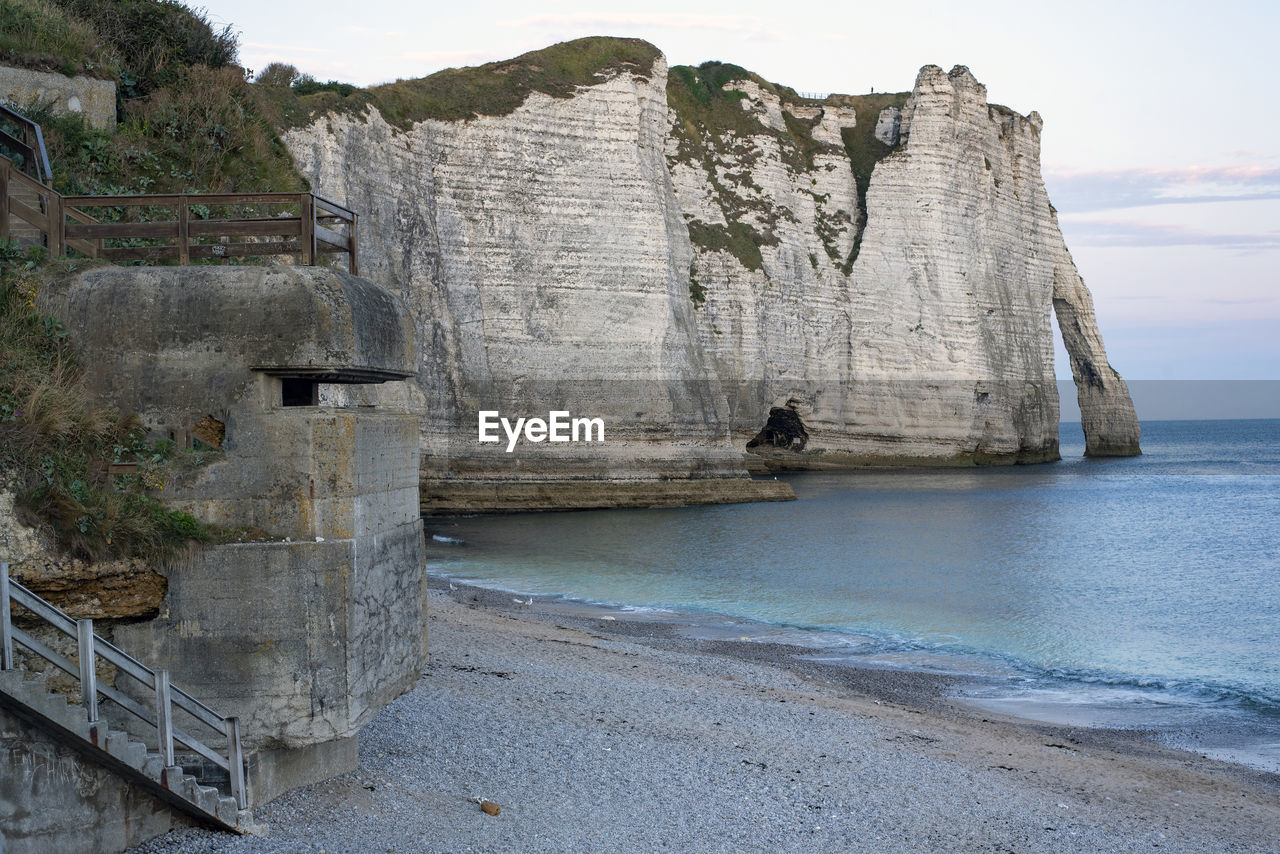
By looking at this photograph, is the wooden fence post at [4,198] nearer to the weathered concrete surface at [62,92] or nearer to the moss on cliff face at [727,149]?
the weathered concrete surface at [62,92]

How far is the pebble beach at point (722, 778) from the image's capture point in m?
6.98

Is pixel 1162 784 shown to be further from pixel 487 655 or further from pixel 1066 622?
pixel 1066 622

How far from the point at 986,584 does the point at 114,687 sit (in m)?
21.3

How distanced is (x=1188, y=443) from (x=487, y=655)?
124 metres

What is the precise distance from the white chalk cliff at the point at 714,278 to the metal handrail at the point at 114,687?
29.6 metres

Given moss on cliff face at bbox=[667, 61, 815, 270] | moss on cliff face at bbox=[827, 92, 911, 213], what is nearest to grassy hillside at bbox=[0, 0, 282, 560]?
moss on cliff face at bbox=[667, 61, 815, 270]

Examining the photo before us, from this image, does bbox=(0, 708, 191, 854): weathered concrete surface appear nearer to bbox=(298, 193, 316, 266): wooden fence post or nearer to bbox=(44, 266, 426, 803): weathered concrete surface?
bbox=(44, 266, 426, 803): weathered concrete surface

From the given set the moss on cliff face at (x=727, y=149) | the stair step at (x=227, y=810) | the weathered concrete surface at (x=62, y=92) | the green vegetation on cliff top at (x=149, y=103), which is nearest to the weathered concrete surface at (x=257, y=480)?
the stair step at (x=227, y=810)

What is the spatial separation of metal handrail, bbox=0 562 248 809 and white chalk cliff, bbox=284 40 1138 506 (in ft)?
97.1

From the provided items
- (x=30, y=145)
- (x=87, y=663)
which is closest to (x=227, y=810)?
(x=87, y=663)

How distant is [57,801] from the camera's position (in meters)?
5.86

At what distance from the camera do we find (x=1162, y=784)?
9.79 m

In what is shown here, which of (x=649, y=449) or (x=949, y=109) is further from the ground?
(x=949, y=109)

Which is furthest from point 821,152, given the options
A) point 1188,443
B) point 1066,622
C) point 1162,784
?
point 1188,443
